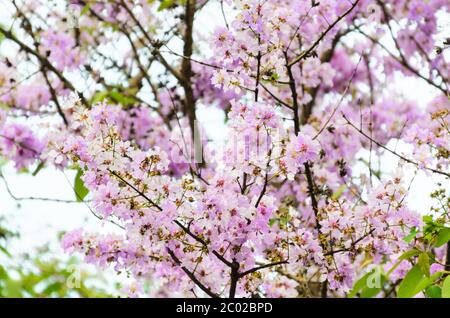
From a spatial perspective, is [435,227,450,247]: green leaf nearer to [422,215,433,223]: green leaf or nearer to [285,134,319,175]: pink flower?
[422,215,433,223]: green leaf

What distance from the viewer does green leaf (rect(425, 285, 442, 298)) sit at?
198 cm

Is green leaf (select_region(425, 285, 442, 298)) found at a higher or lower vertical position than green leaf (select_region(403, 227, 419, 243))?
lower

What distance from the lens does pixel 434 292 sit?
2.00 meters

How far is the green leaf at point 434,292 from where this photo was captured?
6.51 feet

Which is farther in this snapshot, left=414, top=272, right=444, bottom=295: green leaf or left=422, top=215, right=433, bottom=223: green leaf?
left=422, top=215, right=433, bottom=223: green leaf

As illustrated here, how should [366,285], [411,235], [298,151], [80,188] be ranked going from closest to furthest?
[298,151] → [411,235] → [366,285] → [80,188]

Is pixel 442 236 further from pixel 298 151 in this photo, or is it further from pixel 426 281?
pixel 298 151

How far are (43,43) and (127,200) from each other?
2.28 m

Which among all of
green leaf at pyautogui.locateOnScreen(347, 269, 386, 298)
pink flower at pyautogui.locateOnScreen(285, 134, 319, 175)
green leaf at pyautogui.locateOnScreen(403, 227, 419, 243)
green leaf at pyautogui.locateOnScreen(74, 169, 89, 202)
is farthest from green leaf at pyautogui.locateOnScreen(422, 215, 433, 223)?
green leaf at pyautogui.locateOnScreen(74, 169, 89, 202)

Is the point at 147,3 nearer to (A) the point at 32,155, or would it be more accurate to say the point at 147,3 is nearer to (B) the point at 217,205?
(A) the point at 32,155

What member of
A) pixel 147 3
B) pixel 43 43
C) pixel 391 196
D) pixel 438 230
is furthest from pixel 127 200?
pixel 43 43

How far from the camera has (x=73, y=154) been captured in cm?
195

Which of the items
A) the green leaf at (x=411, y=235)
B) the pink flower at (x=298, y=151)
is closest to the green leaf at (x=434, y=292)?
the green leaf at (x=411, y=235)

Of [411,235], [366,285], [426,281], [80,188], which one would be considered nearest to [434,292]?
[426,281]
